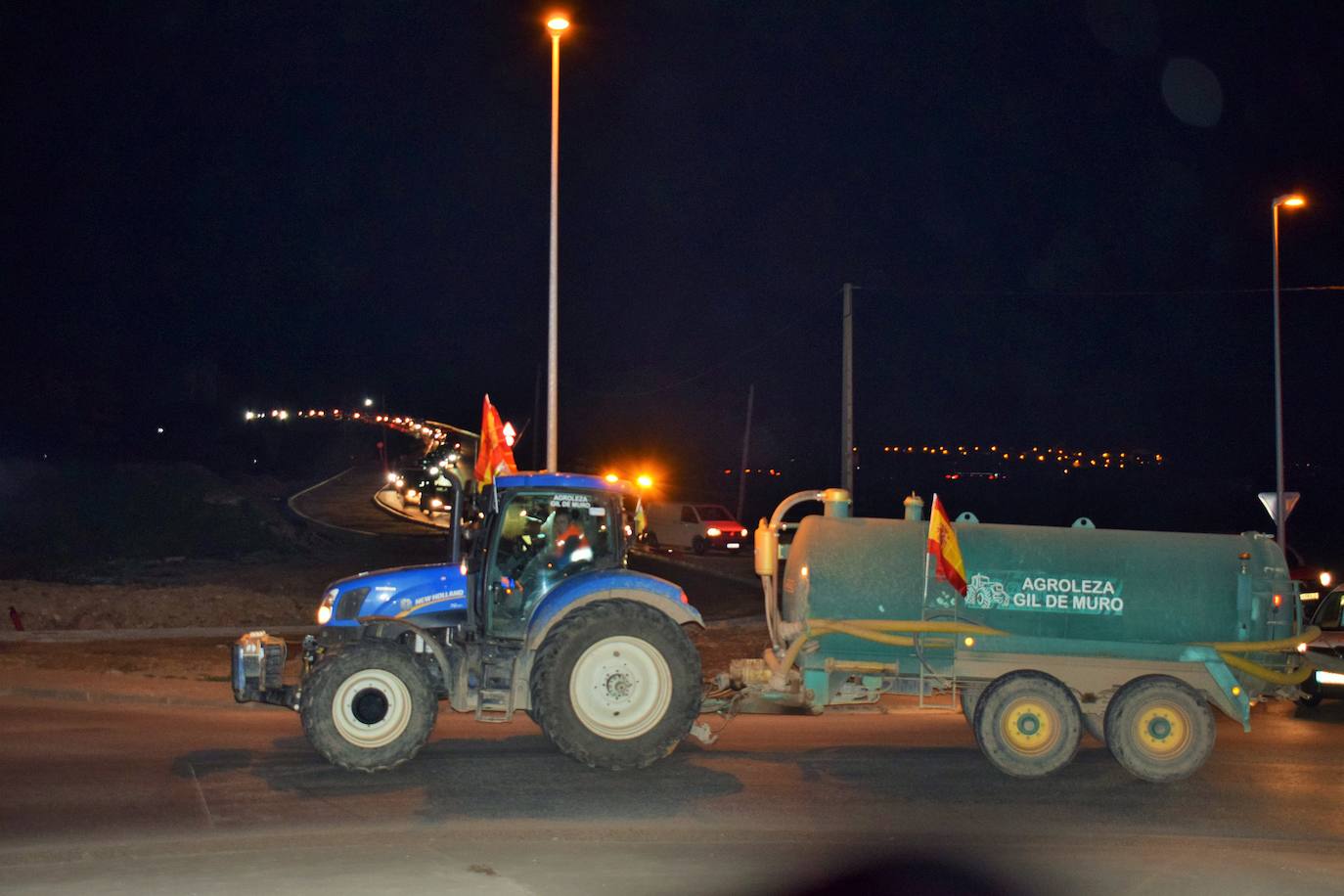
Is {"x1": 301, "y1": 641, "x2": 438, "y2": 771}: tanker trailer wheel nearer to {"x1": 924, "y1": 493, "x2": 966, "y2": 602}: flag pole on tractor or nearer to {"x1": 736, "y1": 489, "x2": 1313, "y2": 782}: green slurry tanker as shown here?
{"x1": 736, "y1": 489, "x2": 1313, "y2": 782}: green slurry tanker

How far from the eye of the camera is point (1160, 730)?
11.2m

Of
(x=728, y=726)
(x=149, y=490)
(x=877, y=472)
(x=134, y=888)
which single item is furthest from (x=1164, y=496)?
(x=134, y=888)

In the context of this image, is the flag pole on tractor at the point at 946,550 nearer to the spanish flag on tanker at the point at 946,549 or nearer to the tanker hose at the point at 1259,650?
the spanish flag on tanker at the point at 946,549

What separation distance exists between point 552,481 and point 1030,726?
15.7 ft

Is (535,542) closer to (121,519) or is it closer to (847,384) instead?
(847,384)

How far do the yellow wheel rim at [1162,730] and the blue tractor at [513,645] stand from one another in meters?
4.01

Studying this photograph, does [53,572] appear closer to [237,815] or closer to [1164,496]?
[237,815]

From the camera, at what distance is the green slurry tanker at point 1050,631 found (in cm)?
1117

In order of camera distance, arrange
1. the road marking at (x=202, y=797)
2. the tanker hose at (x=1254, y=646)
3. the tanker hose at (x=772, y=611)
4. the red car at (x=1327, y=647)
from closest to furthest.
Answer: the road marking at (x=202, y=797)
the tanker hose at (x=1254, y=646)
the tanker hose at (x=772, y=611)
the red car at (x=1327, y=647)

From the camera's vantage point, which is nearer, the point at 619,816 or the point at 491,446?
the point at 619,816

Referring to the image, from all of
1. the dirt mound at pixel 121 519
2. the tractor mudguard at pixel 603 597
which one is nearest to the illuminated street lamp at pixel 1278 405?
the tractor mudguard at pixel 603 597

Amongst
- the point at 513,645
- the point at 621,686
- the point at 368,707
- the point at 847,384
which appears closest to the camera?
the point at 368,707

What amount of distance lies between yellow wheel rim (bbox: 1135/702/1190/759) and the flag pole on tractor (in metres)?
1.97

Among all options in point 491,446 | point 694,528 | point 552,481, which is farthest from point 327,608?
point 694,528
